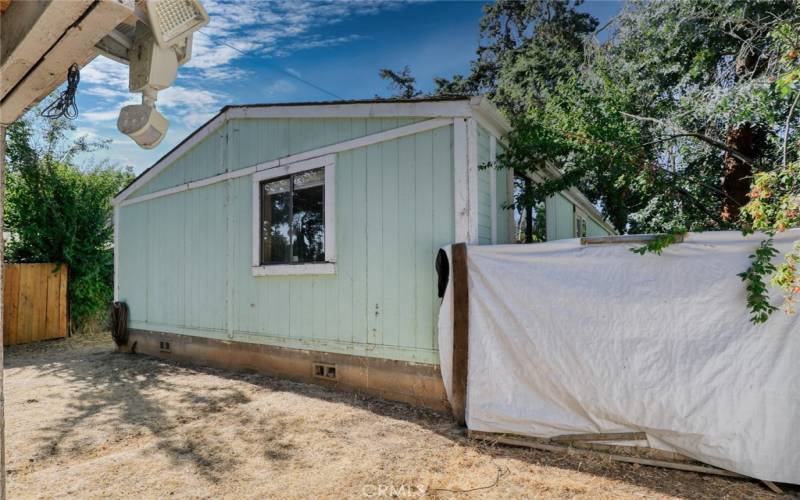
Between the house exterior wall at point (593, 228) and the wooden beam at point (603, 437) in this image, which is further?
the house exterior wall at point (593, 228)

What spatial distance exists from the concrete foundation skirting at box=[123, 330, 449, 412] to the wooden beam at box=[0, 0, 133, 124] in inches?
134

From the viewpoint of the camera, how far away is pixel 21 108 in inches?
82.4

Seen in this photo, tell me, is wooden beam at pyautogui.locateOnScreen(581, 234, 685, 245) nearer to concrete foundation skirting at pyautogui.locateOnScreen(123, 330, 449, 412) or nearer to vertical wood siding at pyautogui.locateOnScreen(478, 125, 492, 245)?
vertical wood siding at pyautogui.locateOnScreen(478, 125, 492, 245)

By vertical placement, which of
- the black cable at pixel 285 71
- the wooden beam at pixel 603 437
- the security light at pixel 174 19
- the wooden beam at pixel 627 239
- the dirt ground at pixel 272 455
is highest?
the black cable at pixel 285 71

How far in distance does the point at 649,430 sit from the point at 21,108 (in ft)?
13.6

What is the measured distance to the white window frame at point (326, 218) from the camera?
15.8ft

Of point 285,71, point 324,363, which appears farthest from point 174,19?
point 285,71

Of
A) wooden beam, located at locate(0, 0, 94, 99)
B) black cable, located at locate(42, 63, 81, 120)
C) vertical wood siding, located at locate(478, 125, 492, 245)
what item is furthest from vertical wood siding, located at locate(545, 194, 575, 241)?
wooden beam, located at locate(0, 0, 94, 99)

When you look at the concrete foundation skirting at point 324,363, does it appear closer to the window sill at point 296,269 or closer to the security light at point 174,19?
the window sill at point 296,269

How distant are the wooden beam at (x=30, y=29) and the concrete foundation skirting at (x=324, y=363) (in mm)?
3504

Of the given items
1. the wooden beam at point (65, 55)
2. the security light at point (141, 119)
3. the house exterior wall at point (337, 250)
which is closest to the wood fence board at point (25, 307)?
the house exterior wall at point (337, 250)

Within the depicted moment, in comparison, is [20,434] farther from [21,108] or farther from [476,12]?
[476,12]

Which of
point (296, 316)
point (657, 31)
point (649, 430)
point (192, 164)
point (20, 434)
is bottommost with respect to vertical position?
point (20, 434)

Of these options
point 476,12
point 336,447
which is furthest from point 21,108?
point 476,12
